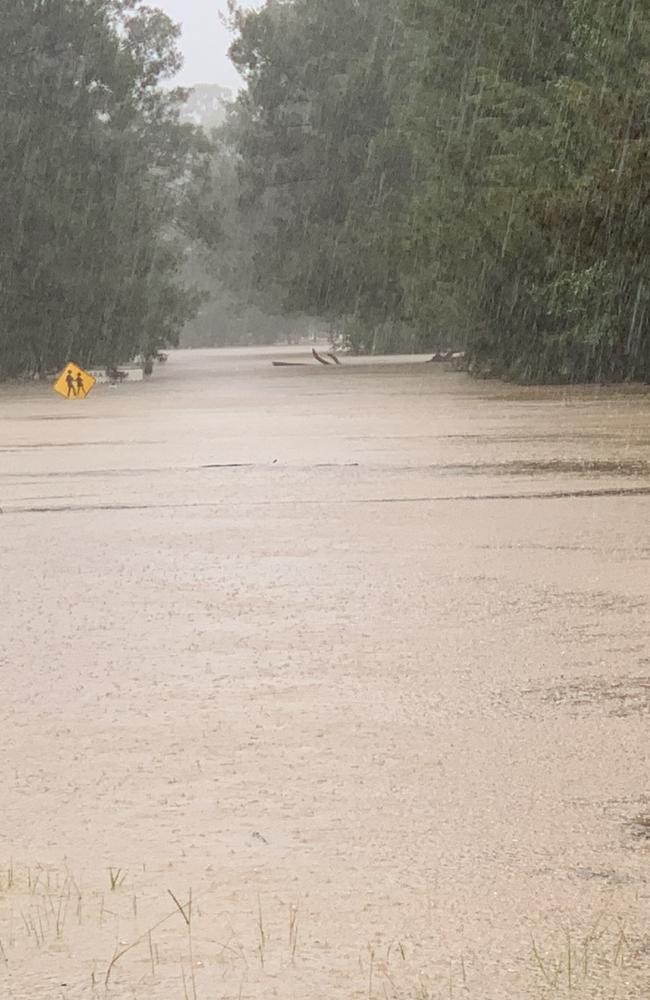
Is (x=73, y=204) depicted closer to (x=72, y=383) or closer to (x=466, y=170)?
(x=72, y=383)

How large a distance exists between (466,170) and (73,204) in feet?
48.2

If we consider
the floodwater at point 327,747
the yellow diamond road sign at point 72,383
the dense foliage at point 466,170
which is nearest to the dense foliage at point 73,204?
the dense foliage at point 466,170

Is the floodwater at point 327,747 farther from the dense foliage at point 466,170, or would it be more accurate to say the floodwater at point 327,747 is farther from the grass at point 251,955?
A: the dense foliage at point 466,170

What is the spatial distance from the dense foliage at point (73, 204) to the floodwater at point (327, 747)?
125ft

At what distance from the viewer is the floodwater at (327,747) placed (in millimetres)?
4902

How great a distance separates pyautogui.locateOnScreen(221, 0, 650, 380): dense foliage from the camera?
3103 centimetres

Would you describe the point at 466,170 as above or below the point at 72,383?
above

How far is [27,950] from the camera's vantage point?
494cm

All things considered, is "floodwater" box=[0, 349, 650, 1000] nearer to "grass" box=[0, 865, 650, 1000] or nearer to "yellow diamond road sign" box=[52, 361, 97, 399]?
"grass" box=[0, 865, 650, 1000]

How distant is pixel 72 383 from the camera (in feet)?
144

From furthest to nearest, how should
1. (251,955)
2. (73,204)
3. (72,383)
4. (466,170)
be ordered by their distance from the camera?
(73,204), (466,170), (72,383), (251,955)

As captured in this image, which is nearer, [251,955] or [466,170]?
[251,955]

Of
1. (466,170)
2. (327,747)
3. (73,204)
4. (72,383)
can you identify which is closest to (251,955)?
(327,747)

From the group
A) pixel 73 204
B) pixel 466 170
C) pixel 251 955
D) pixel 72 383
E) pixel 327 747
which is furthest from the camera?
pixel 73 204
